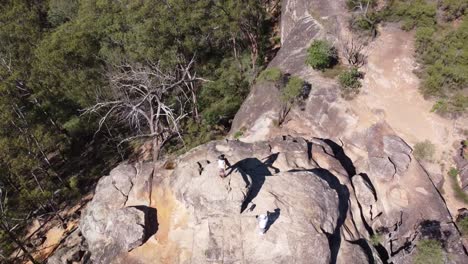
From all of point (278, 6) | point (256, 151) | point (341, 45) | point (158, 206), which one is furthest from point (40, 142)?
point (278, 6)

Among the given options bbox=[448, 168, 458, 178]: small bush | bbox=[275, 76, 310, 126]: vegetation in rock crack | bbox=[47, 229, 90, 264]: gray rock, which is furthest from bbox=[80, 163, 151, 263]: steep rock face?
bbox=[448, 168, 458, 178]: small bush

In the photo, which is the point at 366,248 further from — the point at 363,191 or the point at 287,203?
the point at 287,203

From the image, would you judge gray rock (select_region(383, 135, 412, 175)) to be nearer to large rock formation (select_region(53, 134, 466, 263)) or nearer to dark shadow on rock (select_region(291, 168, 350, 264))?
large rock formation (select_region(53, 134, 466, 263))

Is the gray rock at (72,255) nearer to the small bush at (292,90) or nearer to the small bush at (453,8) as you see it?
the small bush at (292,90)

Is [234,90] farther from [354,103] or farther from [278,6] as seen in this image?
[278,6]

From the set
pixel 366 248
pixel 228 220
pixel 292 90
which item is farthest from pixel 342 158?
pixel 228 220

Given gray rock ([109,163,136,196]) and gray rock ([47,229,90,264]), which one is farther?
gray rock ([109,163,136,196])
